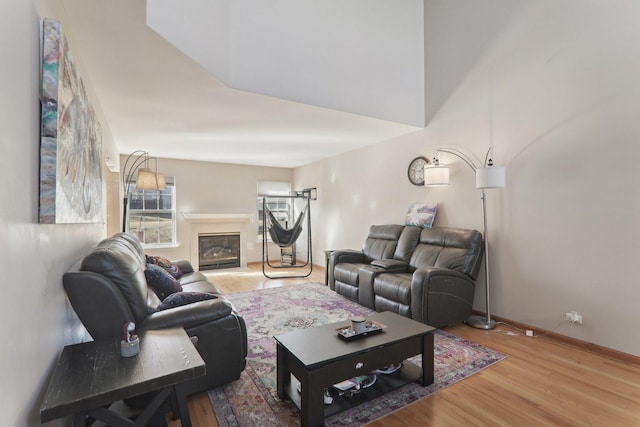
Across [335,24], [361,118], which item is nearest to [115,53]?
[335,24]

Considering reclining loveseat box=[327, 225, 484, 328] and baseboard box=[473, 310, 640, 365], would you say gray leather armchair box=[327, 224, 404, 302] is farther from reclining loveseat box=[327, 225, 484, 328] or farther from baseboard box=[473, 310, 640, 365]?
baseboard box=[473, 310, 640, 365]

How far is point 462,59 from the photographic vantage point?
362 centimetres

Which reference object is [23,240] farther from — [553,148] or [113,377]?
[553,148]

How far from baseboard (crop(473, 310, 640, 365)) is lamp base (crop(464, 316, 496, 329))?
18cm

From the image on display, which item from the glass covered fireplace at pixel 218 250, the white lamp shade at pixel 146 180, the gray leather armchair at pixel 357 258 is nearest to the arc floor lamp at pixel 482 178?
the gray leather armchair at pixel 357 258

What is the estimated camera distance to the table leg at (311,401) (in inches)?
62.8

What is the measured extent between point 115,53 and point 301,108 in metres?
1.68

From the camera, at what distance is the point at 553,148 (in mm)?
2822

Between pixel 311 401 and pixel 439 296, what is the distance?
1821 mm

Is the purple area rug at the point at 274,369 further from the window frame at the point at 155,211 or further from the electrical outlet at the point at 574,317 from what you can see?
the window frame at the point at 155,211

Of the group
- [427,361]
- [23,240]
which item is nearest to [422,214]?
[427,361]

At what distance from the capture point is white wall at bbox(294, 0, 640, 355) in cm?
242

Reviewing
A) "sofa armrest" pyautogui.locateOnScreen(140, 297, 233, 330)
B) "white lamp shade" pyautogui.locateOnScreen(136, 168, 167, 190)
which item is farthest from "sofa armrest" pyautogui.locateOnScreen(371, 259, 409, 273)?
"white lamp shade" pyautogui.locateOnScreen(136, 168, 167, 190)

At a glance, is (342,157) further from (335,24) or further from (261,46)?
(261,46)
